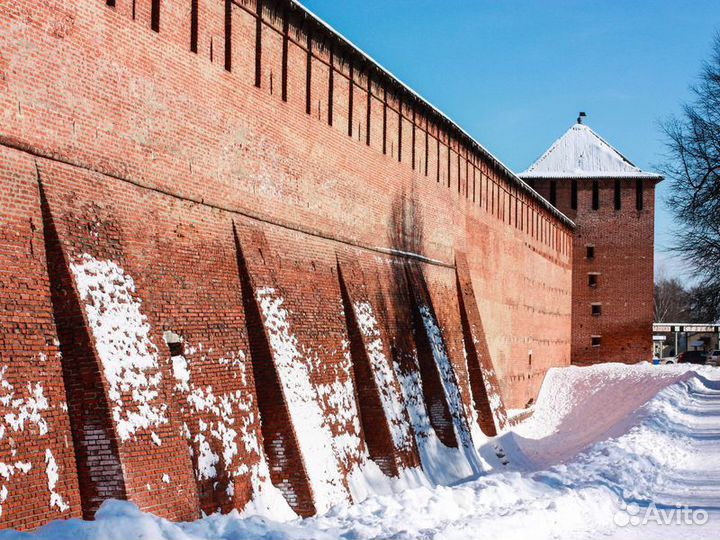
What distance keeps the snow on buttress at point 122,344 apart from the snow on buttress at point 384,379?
5.44 meters

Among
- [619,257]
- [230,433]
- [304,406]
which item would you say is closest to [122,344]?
[230,433]

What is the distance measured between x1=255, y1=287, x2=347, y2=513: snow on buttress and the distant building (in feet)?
76.3

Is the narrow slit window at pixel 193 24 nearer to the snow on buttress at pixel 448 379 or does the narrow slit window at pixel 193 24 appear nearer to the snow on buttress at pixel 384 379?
the snow on buttress at pixel 384 379

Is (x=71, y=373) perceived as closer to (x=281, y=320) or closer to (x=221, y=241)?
(x=221, y=241)

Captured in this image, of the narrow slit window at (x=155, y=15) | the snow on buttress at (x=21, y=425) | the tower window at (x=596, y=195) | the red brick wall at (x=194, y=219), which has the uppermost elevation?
the tower window at (x=596, y=195)

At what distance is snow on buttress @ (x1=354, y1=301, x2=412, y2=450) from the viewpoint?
13.2 m

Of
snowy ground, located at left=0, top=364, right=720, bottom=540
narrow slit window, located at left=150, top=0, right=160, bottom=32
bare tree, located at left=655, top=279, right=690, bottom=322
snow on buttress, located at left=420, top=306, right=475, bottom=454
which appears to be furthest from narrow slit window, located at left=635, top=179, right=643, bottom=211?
bare tree, located at left=655, top=279, right=690, bottom=322

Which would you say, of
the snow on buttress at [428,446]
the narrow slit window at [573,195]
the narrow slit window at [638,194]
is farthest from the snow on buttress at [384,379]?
the narrow slit window at [638,194]

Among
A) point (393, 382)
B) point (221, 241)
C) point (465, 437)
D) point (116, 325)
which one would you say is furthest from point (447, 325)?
point (116, 325)

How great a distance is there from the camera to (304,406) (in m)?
10.8

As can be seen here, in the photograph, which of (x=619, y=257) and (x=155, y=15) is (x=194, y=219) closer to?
(x=155, y=15)

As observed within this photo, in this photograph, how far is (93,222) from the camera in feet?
26.4

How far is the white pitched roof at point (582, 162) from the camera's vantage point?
33.1 m

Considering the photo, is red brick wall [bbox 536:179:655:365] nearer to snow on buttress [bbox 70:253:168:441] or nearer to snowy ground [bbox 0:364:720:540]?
snowy ground [bbox 0:364:720:540]
